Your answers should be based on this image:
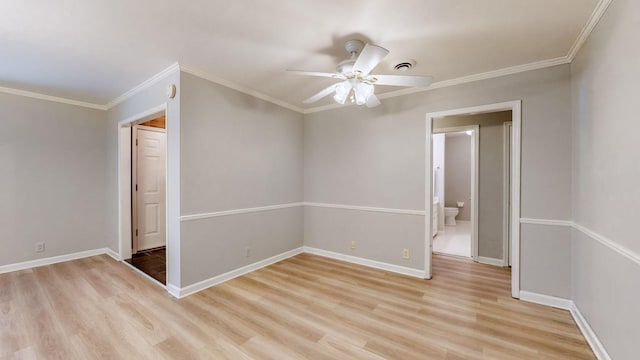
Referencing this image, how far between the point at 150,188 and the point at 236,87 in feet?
8.41

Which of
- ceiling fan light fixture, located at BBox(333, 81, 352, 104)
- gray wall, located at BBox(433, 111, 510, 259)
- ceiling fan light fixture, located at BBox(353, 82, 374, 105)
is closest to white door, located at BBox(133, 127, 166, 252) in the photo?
ceiling fan light fixture, located at BBox(333, 81, 352, 104)

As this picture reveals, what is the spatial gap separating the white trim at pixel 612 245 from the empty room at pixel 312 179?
0.08 ft

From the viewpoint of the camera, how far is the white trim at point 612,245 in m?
1.39

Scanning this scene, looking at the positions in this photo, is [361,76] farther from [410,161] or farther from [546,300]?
[546,300]

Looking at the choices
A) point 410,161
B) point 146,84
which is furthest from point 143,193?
point 410,161

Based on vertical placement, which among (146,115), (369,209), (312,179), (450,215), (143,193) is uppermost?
(146,115)

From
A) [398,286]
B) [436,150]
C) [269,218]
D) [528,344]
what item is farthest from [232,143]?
[436,150]

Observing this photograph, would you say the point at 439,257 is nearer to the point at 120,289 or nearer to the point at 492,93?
the point at 492,93

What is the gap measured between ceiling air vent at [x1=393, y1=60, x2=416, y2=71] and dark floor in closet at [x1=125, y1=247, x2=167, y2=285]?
3.52 metres

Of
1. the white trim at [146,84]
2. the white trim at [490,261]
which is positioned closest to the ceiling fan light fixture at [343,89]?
the white trim at [146,84]

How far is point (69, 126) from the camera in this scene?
12.9ft

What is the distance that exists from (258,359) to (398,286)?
70.8 inches

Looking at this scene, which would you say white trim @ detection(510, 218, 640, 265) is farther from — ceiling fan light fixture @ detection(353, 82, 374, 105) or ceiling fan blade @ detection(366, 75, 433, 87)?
ceiling fan light fixture @ detection(353, 82, 374, 105)

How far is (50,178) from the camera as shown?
3.76 m
